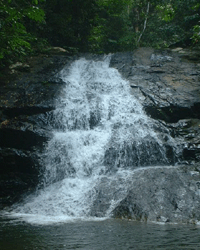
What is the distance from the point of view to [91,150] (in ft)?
27.1

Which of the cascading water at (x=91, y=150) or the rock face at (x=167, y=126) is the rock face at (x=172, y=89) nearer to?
the rock face at (x=167, y=126)

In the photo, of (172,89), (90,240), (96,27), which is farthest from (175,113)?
(96,27)

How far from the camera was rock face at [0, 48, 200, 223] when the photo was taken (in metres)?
5.82

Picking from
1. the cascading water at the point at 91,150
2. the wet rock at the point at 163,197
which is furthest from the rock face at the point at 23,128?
the wet rock at the point at 163,197

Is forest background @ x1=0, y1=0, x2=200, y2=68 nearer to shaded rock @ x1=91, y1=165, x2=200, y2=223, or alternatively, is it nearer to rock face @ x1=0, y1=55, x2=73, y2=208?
rock face @ x1=0, y1=55, x2=73, y2=208

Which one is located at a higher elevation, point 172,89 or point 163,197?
point 172,89

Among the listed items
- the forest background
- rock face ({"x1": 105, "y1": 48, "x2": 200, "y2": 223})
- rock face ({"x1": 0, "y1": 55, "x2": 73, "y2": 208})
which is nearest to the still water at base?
rock face ({"x1": 105, "y1": 48, "x2": 200, "y2": 223})

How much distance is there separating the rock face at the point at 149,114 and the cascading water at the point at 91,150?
0.24 m

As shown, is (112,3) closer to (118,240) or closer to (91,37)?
(91,37)

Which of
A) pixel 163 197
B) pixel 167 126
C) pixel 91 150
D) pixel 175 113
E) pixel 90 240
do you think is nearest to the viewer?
pixel 90 240

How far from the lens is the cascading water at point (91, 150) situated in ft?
20.7

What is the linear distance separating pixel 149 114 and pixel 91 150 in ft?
10.1

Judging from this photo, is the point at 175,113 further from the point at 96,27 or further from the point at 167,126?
the point at 96,27

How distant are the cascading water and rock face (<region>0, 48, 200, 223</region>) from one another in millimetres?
238
